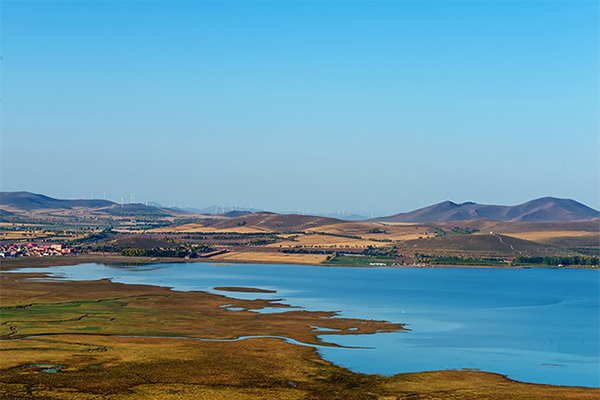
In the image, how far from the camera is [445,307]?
317ft

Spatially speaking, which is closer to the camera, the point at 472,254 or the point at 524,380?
the point at 524,380

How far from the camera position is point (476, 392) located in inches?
1975

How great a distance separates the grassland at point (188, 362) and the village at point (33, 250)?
90.4 m

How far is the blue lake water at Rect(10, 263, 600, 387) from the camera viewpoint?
61.4m

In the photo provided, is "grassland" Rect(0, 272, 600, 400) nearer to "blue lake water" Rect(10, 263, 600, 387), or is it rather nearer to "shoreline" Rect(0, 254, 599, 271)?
"blue lake water" Rect(10, 263, 600, 387)

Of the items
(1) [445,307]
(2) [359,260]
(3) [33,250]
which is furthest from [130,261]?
(1) [445,307]

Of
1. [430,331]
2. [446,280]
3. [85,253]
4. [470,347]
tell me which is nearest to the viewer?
[470,347]

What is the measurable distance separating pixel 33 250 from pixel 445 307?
4945 inches

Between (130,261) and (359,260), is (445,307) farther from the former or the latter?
(130,261)

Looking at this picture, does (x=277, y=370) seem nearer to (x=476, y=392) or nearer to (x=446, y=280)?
(x=476, y=392)

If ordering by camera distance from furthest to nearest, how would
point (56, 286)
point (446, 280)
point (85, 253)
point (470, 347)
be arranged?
1. point (85, 253)
2. point (446, 280)
3. point (56, 286)
4. point (470, 347)

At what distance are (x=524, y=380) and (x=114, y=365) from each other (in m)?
34.5

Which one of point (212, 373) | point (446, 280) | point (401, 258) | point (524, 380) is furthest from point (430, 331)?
point (401, 258)

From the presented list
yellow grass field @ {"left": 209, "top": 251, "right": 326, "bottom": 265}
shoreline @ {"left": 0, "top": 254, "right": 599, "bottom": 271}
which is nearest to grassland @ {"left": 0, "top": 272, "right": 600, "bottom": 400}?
shoreline @ {"left": 0, "top": 254, "right": 599, "bottom": 271}
